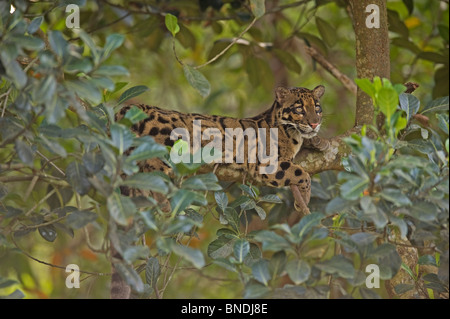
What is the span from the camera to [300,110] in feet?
10.8

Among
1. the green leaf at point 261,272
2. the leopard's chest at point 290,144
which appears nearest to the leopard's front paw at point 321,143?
the leopard's chest at point 290,144

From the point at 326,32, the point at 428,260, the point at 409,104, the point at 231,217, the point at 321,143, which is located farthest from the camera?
the point at 326,32

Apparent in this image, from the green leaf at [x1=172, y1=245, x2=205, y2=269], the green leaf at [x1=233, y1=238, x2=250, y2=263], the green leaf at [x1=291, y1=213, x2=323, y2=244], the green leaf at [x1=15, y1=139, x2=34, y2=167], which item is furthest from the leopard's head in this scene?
the green leaf at [x1=15, y1=139, x2=34, y2=167]

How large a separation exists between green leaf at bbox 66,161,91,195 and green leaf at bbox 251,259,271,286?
607 millimetres

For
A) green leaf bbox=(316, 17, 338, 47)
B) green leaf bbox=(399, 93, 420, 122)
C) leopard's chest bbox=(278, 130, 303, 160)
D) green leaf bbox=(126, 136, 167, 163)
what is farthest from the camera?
green leaf bbox=(316, 17, 338, 47)

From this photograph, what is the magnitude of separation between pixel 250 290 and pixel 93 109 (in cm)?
92

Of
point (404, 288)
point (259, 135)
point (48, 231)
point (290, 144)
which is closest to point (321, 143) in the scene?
point (290, 144)

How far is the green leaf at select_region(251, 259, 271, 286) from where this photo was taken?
77.3 inches

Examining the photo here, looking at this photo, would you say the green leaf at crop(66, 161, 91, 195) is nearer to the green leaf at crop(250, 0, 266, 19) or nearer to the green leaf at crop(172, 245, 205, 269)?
the green leaf at crop(172, 245, 205, 269)

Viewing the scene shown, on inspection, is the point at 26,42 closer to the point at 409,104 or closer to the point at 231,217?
the point at 231,217

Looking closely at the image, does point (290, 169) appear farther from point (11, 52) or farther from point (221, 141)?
point (11, 52)

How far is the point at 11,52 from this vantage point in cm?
183

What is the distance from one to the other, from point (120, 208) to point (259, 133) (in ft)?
5.41
